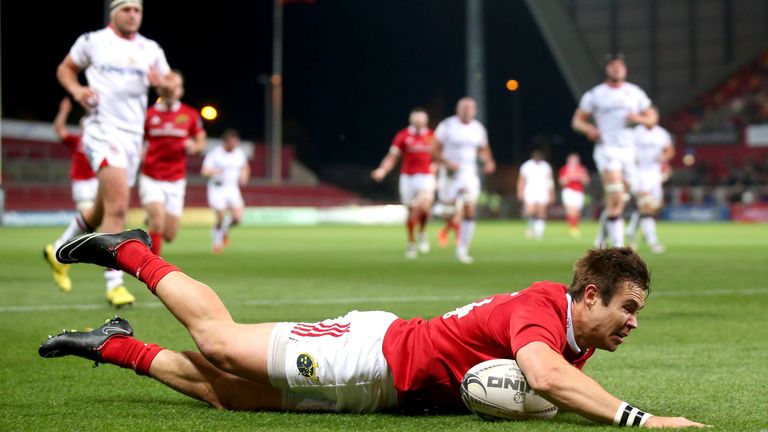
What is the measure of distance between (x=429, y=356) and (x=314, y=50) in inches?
2430

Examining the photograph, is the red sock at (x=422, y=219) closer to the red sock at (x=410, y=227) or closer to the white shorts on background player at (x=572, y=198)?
the red sock at (x=410, y=227)

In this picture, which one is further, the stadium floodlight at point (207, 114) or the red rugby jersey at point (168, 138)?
the stadium floodlight at point (207, 114)

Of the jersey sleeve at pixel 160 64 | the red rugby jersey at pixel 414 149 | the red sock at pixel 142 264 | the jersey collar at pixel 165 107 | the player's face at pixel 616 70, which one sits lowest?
the red sock at pixel 142 264

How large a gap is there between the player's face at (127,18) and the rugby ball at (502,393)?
5.79 metres

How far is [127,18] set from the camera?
29.5ft

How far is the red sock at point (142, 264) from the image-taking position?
15.5ft

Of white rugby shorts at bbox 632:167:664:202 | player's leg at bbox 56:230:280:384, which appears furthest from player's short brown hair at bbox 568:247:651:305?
white rugby shorts at bbox 632:167:664:202

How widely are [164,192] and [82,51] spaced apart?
365cm

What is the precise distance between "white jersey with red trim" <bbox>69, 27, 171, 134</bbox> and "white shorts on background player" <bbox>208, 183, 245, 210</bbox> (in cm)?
1367

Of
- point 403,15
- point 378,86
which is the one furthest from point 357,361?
point 378,86

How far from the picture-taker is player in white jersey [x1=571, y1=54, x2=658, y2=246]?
1589 cm

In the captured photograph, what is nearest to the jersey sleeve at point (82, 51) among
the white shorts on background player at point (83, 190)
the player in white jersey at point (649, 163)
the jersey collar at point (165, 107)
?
the jersey collar at point (165, 107)

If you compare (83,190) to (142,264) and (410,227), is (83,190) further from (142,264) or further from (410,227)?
(142,264)

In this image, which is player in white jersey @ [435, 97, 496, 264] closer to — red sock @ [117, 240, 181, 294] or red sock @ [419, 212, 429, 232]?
red sock @ [419, 212, 429, 232]
